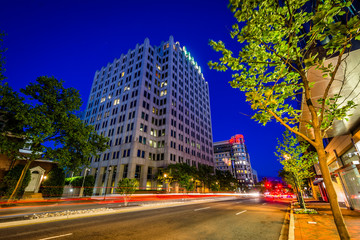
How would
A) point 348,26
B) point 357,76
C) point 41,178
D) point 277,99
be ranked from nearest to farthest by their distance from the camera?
point 348,26 → point 277,99 → point 357,76 → point 41,178

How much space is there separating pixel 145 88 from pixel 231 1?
46234mm

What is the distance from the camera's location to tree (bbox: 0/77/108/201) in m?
15.2

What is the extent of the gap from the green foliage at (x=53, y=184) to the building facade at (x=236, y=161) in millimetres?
108164

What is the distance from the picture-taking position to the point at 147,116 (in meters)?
45.8

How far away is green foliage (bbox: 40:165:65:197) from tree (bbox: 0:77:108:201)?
643cm

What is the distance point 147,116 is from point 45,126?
101ft

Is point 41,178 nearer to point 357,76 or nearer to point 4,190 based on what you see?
point 4,190

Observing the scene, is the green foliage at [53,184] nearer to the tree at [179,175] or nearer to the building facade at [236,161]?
the tree at [179,175]

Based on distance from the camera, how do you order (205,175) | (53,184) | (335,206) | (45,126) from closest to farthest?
(335,206) < (45,126) < (53,184) < (205,175)

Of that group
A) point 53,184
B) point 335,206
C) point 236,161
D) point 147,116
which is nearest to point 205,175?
point 147,116

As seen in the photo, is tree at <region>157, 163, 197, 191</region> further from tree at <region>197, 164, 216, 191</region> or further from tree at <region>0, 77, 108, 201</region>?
tree at <region>0, 77, 108, 201</region>

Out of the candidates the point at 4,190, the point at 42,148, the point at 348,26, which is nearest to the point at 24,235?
the point at 348,26

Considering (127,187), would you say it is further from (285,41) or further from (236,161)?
(236,161)

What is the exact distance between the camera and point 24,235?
5852 mm
